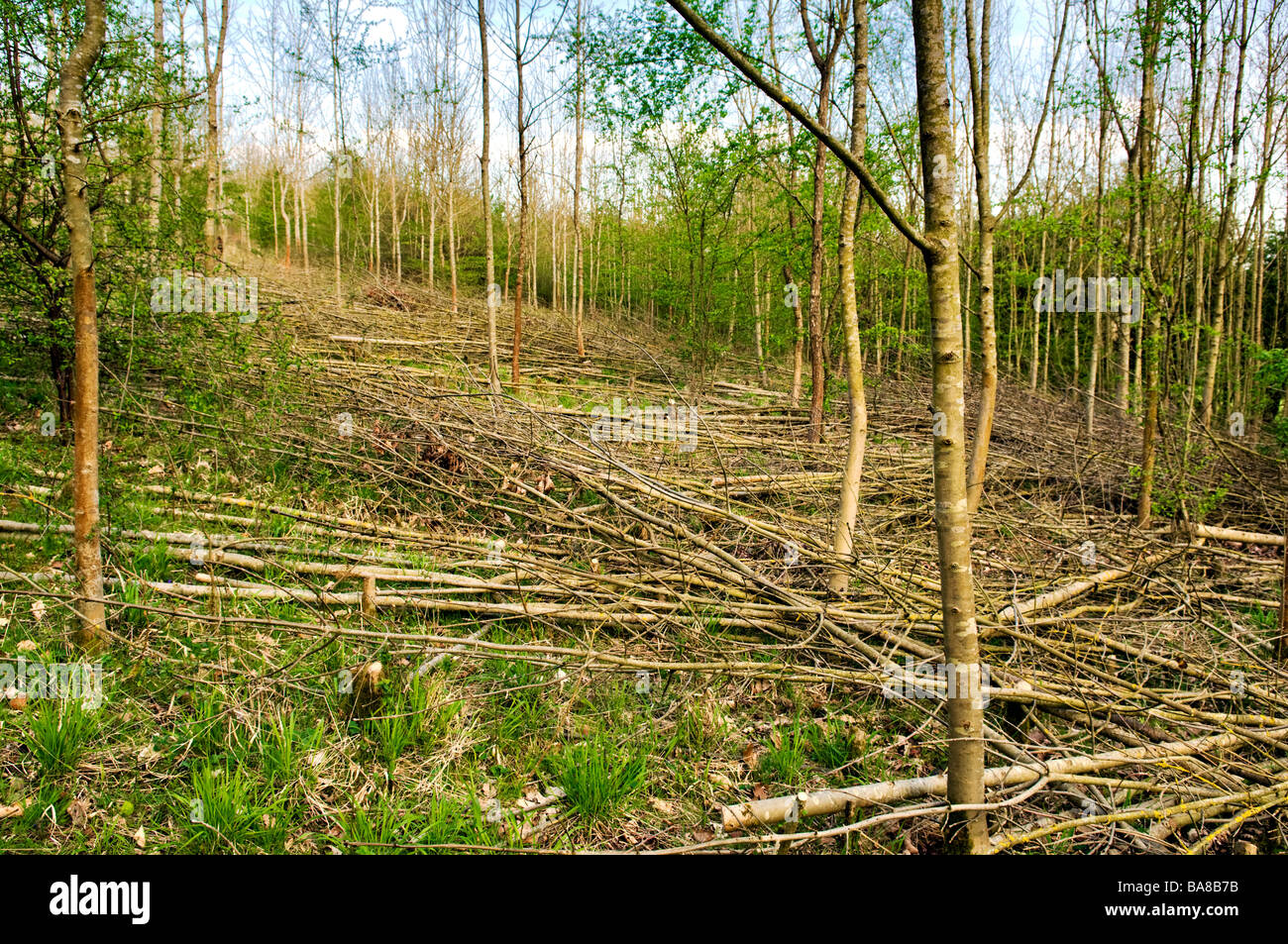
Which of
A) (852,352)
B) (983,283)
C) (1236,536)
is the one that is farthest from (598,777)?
(1236,536)

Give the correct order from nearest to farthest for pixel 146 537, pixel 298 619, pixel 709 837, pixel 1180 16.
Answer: pixel 709 837, pixel 298 619, pixel 146 537, pixel 1180 16

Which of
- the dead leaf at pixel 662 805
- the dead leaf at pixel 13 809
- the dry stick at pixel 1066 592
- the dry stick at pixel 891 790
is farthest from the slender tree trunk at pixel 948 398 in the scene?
the dead leaf at pixel 13 809

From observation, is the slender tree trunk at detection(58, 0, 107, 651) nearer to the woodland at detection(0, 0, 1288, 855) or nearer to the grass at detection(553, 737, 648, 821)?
the woodland at detection(0, 0, 1288, 855)

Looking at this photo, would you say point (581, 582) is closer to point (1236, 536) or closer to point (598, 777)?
point (598, 777)

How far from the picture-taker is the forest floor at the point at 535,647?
2416mm

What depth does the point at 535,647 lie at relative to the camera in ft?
9.07

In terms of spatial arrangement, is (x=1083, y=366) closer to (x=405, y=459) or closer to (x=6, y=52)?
(x=405, y=459)

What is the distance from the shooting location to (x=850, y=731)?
302 centimetres

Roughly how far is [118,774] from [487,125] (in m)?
7.91

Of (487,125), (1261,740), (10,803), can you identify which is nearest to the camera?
(10,803)

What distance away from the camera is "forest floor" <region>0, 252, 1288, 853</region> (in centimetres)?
242

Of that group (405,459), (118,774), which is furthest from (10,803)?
(405,459)

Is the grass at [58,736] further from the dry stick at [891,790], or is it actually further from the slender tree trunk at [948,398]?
the slender tree trunk at [948,398]

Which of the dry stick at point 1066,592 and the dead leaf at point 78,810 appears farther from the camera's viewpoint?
the dry stick at point 1066,592
